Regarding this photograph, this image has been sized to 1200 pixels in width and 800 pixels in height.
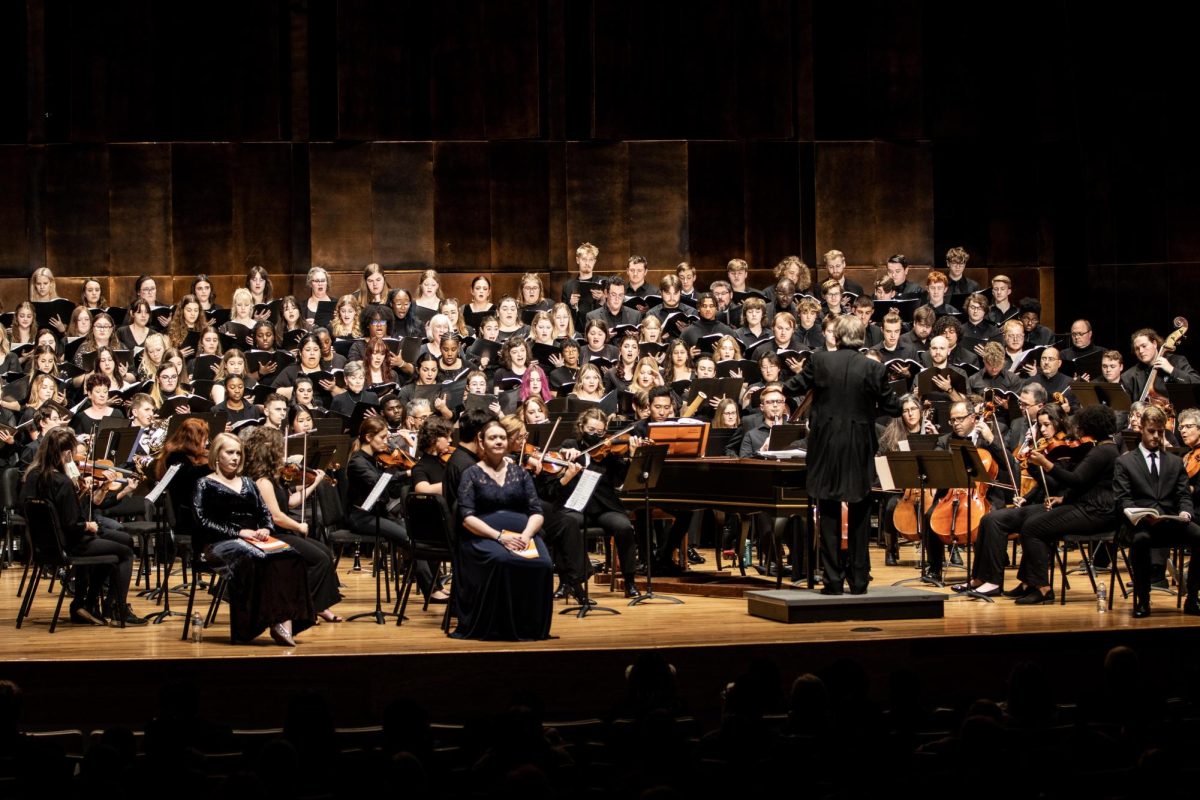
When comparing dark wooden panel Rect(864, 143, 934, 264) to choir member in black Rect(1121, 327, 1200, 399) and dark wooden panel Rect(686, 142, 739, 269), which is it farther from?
choir member in black Rect(1121, 327, 1200, 399)

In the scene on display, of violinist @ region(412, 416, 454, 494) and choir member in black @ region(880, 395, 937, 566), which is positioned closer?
violinist @ region(412, 416, 454, 494)

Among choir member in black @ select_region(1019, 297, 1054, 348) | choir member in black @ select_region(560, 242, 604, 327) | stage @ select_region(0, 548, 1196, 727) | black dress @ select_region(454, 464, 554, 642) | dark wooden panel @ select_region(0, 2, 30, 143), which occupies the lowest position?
stage @ select_region(0, 548, 1196, 727)

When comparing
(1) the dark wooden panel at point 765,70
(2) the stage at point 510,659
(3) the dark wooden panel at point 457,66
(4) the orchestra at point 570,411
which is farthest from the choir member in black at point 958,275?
(2) the stage at point 510,659

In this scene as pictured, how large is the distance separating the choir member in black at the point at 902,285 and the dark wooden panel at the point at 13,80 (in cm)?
772

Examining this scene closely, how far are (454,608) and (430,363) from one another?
11.0ft

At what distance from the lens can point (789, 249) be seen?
14.4 metres

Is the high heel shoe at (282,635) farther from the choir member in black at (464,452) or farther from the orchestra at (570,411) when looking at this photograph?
the choir member in black at (464,452)

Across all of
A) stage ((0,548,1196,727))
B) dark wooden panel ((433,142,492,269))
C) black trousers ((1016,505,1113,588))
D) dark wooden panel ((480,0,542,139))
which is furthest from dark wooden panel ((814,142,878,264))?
stage ((0,548,1196,727))

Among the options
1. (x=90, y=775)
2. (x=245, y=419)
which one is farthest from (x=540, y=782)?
(x=245, y=419)

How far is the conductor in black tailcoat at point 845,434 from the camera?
6.85m

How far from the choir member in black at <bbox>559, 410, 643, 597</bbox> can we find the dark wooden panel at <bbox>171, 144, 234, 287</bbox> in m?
6.97

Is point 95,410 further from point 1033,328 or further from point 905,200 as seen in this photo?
point 905,200

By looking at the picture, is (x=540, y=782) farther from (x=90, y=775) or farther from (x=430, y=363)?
(x=430, y=363)

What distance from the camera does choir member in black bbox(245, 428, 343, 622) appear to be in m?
6.99
